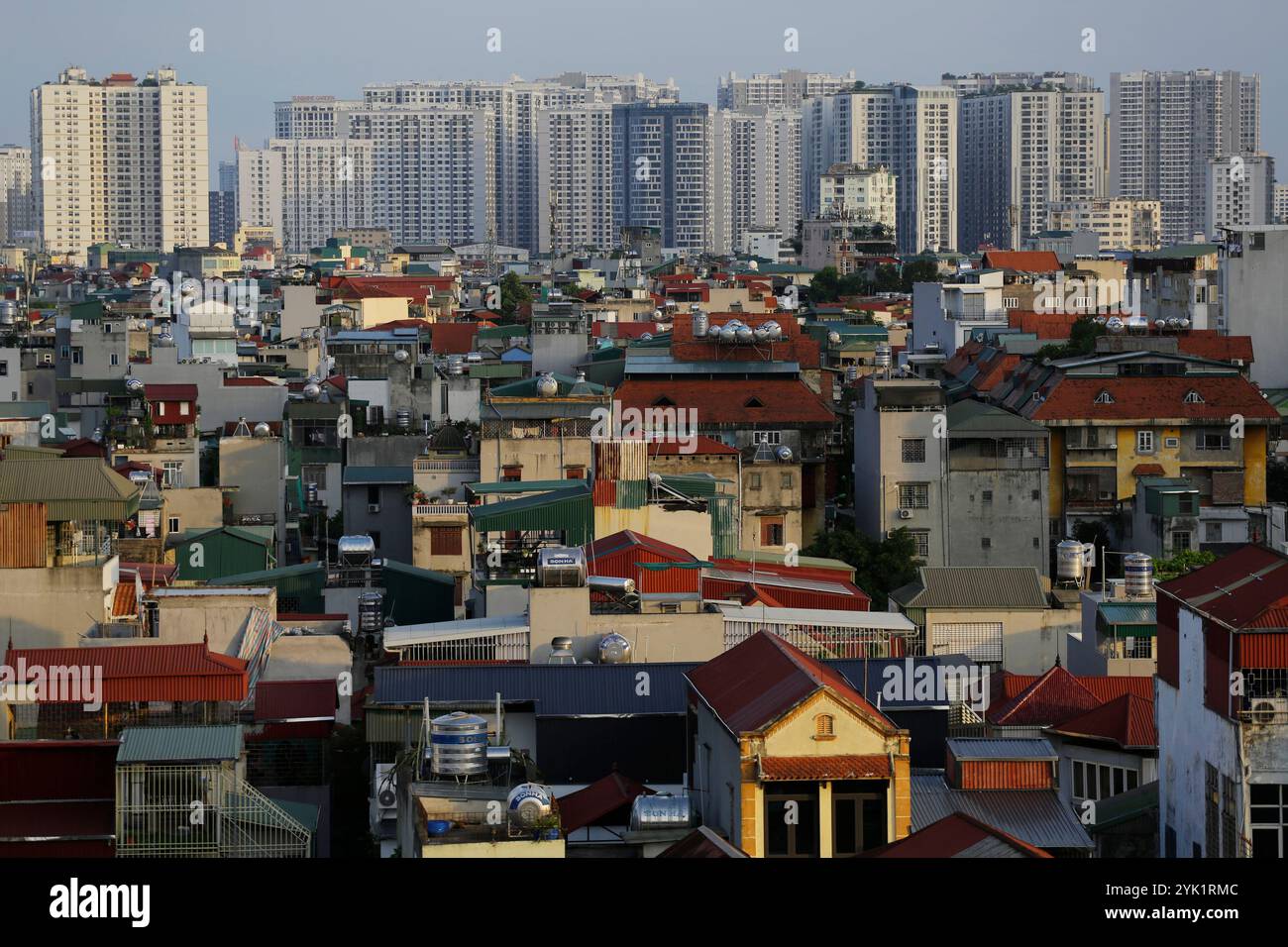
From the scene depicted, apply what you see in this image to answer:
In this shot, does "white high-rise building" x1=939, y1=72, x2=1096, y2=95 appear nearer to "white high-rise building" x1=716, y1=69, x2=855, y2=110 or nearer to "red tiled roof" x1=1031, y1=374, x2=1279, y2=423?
"white high-rise building" x1=716, y1=69, x2=855, y2=110

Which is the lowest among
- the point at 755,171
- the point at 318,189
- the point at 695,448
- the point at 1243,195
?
the point at 695,448

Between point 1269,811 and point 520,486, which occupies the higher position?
point 520,486

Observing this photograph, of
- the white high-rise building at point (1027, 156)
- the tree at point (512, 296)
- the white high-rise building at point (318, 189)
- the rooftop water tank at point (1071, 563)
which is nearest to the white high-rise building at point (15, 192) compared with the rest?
the white high-rise building at point (318, 189)

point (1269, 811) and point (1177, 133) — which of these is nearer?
point (1269, 811)

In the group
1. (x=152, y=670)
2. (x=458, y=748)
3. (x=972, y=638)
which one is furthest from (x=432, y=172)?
(x=458, y=748)

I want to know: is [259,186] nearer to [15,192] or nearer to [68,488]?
[15,192]

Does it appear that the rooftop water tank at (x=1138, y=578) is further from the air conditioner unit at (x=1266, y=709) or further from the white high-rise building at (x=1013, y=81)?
the white high-rise building at (x=1013, y=81)
